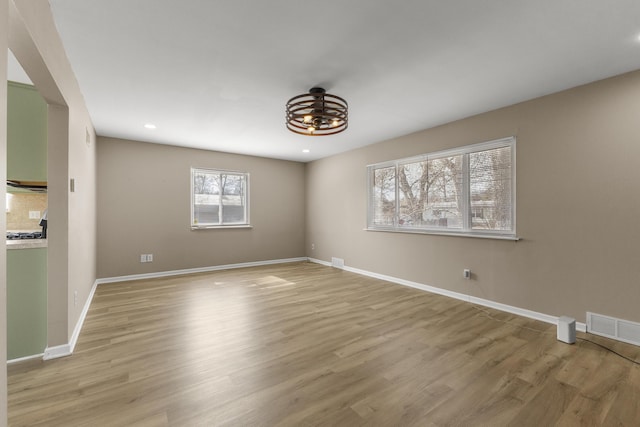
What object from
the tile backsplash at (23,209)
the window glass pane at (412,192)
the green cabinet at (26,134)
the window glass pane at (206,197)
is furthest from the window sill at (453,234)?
the tile backsplash at (23,209)

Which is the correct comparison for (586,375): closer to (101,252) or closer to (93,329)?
(93,329)

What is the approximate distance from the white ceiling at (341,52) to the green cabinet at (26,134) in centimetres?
47

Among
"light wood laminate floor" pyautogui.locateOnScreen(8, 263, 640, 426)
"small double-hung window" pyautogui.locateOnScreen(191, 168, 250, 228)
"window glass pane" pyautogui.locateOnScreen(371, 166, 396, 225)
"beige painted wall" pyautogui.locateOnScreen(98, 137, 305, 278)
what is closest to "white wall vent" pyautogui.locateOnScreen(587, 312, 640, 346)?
"light wood laminate floor" pyautogui.locateOnScreen(8, 263, 640, 426)

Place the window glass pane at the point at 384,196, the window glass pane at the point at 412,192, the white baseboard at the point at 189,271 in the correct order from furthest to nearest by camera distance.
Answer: the window glass pane at the point at 384,196, the white baseboard at the point at 189,271, the window glass pane at the point at 412,192

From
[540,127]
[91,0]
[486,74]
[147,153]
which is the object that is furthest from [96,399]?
[540,127]

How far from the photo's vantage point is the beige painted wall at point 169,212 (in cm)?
476

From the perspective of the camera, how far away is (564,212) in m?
2.98

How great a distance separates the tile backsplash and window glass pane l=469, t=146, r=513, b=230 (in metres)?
5.13

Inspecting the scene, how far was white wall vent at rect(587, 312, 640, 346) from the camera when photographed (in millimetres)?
2549

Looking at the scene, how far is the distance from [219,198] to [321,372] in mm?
4628

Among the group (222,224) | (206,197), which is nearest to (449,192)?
(222,224)

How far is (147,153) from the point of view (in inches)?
200

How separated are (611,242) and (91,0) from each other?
4.64 metres

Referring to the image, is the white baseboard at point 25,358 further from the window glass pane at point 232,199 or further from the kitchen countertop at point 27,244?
the window glass pane at point 232,199
